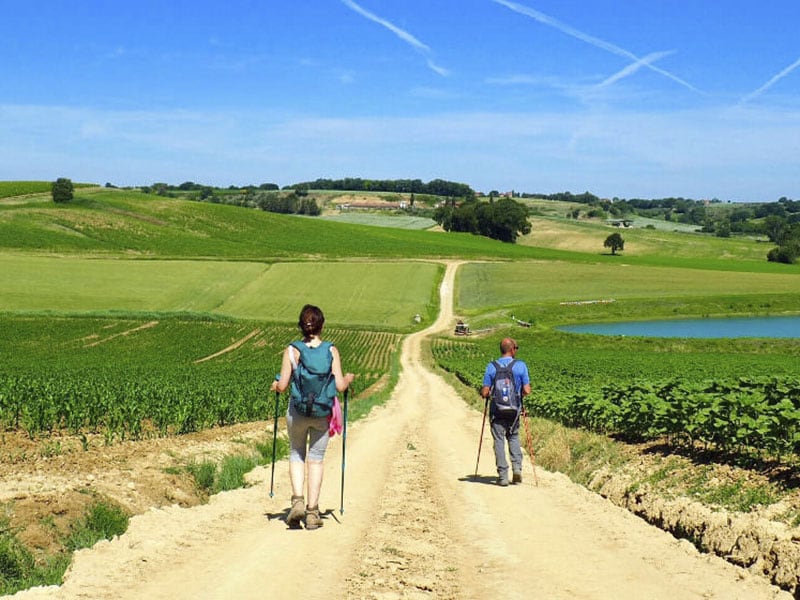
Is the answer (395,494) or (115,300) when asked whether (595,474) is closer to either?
(395,494)

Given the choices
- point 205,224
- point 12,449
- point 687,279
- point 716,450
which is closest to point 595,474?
point 716,450

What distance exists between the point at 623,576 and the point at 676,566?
30.0 inches

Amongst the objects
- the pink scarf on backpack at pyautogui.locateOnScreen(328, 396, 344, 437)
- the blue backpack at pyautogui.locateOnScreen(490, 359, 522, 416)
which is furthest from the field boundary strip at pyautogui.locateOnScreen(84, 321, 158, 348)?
the pink scarf on backpack at pyautogui.locateOnScreen(328, 396, 344, 437)

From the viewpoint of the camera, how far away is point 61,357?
52.3 m

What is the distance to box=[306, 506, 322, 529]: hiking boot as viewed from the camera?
957 centimetres

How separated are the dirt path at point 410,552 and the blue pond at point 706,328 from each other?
65.2 meters

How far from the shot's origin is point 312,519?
9586 mm

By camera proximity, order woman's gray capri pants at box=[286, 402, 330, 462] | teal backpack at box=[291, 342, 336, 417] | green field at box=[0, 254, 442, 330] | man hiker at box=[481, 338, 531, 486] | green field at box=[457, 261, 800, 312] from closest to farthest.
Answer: teal backpack at box=[291, 342, 336, 417], woman's gray capri pants at box=[286, 402, 330, 462], man hiker at box=[481, 338, 531, 486], green field at box=[0, 254, 442, 330], green field at box=[457, 261, 800, 312]

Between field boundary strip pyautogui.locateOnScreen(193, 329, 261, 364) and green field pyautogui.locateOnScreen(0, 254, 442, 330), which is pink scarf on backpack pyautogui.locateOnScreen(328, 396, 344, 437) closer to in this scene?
field boundary strip pyautogui.locateOnScreen(193, 329, 261, 364)

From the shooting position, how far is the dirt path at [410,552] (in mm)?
7293

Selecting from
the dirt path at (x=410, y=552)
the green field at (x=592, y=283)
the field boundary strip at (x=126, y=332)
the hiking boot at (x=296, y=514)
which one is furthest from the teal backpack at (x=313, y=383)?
the green field at (x=592, y=283)

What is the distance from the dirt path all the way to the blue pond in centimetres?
6518

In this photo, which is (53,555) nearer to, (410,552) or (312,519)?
(312,519)

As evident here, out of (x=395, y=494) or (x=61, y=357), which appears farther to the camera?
(x=61, y=357)
